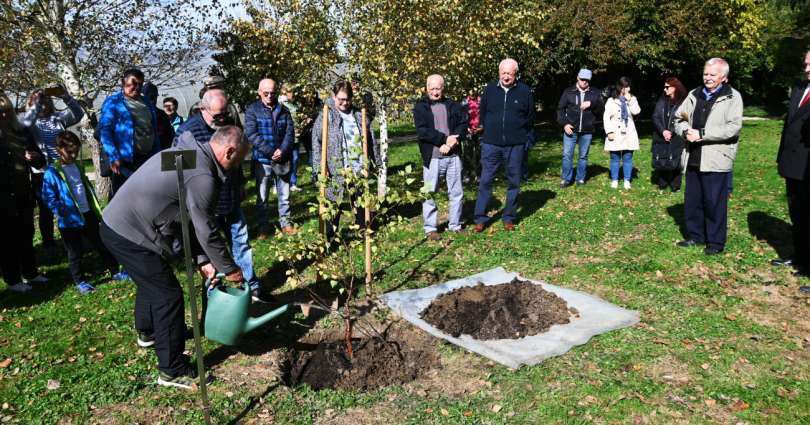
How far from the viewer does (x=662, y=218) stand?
8.14 meters

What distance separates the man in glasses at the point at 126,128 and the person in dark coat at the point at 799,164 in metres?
6.82

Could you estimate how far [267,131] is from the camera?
7461 mm

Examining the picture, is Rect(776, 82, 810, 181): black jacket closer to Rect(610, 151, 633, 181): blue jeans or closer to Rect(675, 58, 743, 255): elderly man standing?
Rect(675, 58, 743, 255): elderly man standing

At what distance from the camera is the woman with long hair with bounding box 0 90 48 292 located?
20.5 ft

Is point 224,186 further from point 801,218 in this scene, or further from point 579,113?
point 579,113

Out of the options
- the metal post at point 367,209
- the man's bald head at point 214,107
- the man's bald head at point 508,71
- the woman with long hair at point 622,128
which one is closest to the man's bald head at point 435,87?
the man's bald head at point 508,71

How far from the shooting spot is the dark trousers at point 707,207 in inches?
247

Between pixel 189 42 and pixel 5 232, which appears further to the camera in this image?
pixel 189 42

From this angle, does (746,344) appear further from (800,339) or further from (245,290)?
(245,290)

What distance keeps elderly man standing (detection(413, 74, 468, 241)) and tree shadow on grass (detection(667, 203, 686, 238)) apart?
9.75ft

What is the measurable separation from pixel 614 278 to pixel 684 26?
43.6ft

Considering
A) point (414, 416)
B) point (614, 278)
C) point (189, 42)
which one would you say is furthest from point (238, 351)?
point (189, 42)

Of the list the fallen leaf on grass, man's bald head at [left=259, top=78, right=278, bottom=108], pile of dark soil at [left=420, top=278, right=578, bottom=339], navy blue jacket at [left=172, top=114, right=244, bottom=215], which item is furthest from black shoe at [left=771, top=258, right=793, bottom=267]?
man's bald head at [left=259, top=78, right=278, bottom=108]

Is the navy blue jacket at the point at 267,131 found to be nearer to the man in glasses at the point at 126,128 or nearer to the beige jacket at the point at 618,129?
the man in glasses at the point at 126,128
